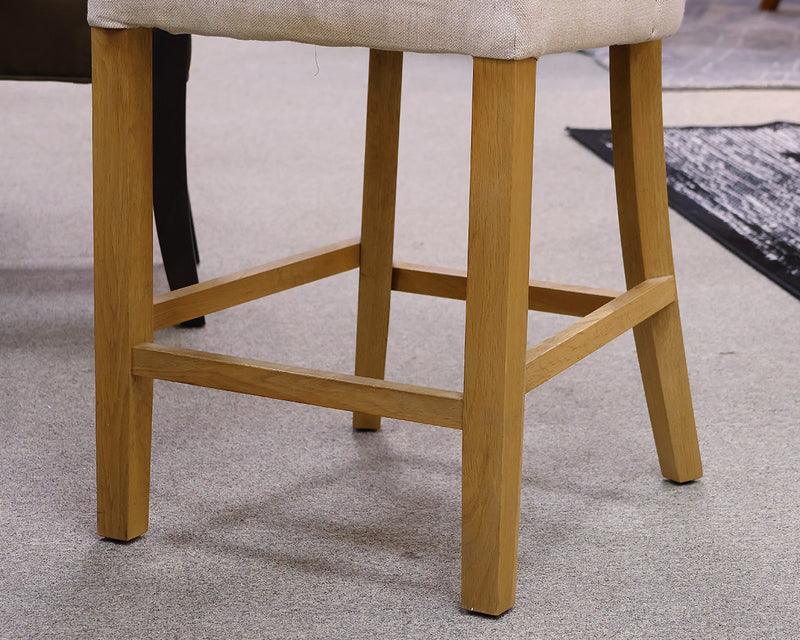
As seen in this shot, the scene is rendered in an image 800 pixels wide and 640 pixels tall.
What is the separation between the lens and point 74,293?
1.57 m

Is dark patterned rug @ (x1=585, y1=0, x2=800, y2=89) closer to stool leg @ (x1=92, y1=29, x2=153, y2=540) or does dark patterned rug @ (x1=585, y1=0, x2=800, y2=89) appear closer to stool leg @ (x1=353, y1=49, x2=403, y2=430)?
stool leg @ (x1=353, y1=49, x2=403, y2=430)

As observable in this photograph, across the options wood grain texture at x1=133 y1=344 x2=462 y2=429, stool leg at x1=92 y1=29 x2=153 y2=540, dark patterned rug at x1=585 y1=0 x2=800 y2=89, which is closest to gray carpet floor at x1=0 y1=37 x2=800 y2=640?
stool leg at x1=92 y1=29 x2=153 y2=540

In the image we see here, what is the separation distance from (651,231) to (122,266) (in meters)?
0.48

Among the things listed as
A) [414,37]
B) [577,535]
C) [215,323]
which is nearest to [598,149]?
[215,323]

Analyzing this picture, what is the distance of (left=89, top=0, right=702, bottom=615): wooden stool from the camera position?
75 cm

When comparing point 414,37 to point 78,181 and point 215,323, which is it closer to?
point 215,323

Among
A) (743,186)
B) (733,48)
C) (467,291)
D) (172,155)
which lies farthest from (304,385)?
(733,48)

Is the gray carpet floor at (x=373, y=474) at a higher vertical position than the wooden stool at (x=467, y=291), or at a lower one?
lower

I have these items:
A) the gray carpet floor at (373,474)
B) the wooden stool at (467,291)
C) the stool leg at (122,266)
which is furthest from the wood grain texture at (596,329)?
the stool leg at (122,266)

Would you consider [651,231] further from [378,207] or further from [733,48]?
[733,48]

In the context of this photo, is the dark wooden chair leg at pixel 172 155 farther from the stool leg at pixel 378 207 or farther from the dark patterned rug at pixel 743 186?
the dark patterned rug at pixel 743 186

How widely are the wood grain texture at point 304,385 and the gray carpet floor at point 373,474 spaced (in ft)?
0.50

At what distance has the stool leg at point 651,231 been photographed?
954 mm

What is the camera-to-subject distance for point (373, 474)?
1.06 m
